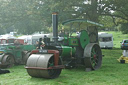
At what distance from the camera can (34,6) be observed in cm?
1587

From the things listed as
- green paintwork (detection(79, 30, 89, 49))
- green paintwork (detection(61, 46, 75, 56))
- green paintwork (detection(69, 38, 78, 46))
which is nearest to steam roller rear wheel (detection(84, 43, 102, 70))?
green paintwork (detection(79, 30, 89, 49))

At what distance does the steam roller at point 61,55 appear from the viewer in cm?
599

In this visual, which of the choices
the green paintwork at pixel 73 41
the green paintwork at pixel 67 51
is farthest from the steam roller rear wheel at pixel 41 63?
the green paintwork at pixel 73 41

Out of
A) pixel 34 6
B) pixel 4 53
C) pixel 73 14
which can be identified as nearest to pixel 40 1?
pixel 34 6

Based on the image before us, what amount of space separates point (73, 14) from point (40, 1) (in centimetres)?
274

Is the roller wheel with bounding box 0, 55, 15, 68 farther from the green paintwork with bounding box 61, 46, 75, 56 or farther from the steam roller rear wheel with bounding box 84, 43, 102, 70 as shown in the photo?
the steam roller rear wheel with bounding box 84, 43, 102, 70

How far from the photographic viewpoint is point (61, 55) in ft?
23.1

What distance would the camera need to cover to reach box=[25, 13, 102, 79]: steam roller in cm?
599

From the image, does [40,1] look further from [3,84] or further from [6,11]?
[3,84]

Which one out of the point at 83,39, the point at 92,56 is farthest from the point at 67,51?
the point at 92,56

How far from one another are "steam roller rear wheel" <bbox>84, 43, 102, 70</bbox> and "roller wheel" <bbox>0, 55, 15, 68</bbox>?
3709 mm

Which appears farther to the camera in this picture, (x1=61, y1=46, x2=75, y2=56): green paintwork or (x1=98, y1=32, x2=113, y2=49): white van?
(x1=98, y1=32, x2=113, y2=49): white van

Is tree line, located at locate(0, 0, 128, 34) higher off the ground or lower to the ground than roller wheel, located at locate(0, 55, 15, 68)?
higher

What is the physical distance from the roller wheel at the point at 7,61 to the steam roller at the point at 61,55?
2.92 meters
